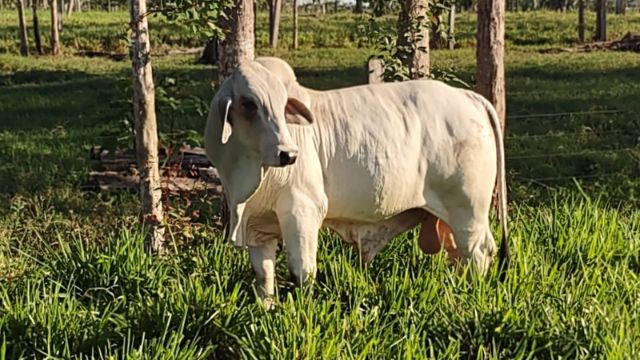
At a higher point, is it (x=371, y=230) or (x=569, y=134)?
(x=371, y=230)

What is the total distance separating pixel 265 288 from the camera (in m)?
3.89

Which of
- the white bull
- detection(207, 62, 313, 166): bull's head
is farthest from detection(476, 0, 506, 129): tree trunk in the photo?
detection(207, 62, 313, 166): bull's head

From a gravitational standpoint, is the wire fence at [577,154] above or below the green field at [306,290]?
below

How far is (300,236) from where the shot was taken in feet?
11.9

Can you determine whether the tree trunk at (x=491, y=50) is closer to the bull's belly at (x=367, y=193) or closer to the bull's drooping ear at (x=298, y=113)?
the bull's belly at (x=367, y=193)

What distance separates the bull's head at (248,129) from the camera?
3.34 meters

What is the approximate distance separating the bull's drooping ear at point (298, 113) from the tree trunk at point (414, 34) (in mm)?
2302

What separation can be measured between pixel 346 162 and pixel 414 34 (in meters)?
2.32

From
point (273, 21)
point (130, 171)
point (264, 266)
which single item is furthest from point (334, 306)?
point (273, 21)

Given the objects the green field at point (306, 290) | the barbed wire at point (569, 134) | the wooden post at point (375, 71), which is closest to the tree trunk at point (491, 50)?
the wooden post at point (375, 71)

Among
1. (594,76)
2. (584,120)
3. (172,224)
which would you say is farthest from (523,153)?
Answer: (594,76)

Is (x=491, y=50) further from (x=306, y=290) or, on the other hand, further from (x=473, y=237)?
(x=306, y=290)

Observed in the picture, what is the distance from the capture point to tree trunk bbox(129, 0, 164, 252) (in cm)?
475

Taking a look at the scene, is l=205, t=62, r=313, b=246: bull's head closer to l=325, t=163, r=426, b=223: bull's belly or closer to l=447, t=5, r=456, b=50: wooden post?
l=325, t=163, r=426, b=223: bull's belly
